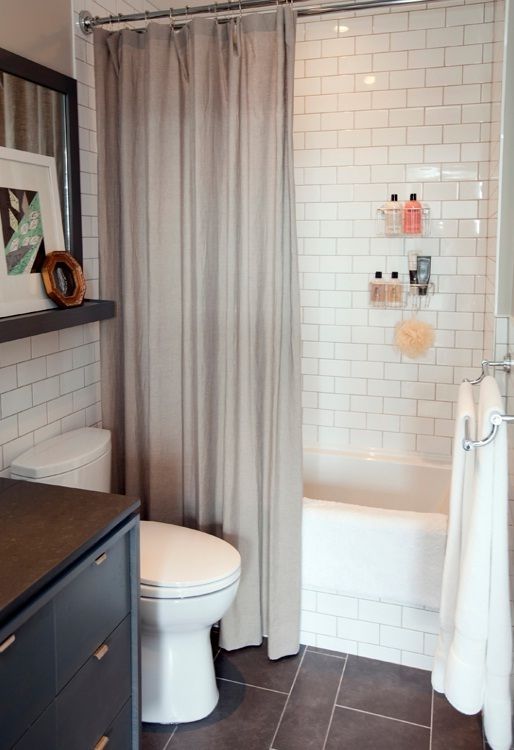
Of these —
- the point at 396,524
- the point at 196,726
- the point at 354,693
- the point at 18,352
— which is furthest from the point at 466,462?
the point at 18,352

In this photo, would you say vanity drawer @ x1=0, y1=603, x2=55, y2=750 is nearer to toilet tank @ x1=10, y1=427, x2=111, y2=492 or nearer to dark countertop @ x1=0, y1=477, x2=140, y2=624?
dark countertop @ x1=0, y1=477, x2=140, y2=624

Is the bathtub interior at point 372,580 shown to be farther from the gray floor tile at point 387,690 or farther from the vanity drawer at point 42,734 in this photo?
the vanity drawer at point 42,734

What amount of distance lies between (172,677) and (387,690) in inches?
30.8

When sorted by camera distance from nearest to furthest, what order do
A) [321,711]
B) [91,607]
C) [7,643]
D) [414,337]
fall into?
[7,643], [91,607], [321,711], [414,337]

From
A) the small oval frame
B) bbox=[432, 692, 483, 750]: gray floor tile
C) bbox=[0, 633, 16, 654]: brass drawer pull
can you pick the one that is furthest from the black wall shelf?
bbox=[432, 692, 483, 750]: gray floor tile

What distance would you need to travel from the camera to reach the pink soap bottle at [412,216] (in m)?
3.12

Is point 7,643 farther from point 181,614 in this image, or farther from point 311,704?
point 311,704

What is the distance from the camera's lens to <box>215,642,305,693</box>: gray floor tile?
2494 mm

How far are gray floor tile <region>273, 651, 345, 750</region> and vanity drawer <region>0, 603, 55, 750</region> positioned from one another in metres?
1.04

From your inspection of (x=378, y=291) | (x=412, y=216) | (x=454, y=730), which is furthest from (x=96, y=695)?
(x=412, y=216)

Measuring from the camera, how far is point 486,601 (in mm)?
1702

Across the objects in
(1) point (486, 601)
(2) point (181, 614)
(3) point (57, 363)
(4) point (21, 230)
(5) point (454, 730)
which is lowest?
(5) point (454, 730)

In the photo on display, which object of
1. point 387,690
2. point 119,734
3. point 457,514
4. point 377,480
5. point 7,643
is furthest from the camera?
point 377,480

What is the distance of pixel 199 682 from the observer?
230 centimetres
